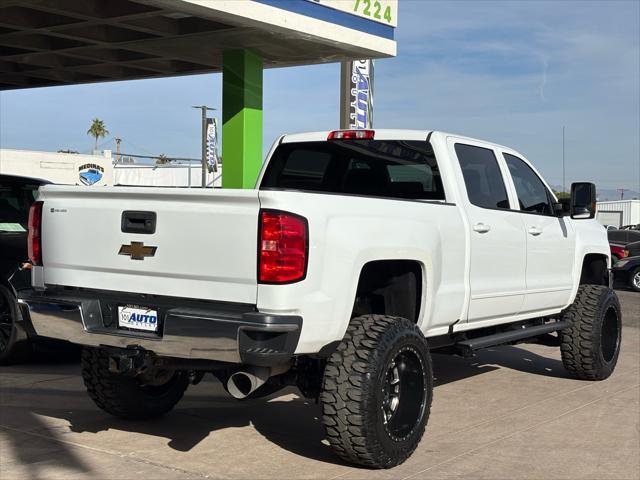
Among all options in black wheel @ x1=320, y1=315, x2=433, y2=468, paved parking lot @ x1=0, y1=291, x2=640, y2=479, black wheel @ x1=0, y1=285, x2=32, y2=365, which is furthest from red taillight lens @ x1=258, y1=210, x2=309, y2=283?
black wheel @ x1=0, y1=285, x2=32, y2=365

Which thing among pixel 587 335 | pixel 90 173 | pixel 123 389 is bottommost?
pixel 123 389

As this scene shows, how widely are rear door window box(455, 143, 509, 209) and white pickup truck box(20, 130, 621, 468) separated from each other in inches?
0.6

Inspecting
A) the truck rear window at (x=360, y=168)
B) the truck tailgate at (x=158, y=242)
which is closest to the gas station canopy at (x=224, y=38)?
the truck rear window at (x=360, y=168)

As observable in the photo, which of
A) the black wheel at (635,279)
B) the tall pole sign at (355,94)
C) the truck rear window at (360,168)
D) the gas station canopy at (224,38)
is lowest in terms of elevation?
the black wheel at (635,279)

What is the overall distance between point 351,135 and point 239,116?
7394 mm

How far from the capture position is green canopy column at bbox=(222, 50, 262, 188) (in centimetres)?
1353

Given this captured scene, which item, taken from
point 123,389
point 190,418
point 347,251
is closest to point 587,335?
point 190,418

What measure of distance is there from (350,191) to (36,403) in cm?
295

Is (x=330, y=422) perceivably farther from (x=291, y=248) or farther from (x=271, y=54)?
(x=271, y=54)

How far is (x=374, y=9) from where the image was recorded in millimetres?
13859

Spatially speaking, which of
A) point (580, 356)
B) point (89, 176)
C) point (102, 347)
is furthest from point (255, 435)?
point (89, 176)

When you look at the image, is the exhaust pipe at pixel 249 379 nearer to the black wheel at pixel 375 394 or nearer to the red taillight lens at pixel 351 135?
the black wheel at pixel 375 394

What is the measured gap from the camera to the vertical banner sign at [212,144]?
48.5 metres

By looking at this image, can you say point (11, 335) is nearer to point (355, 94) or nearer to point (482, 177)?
point (482, 177)
